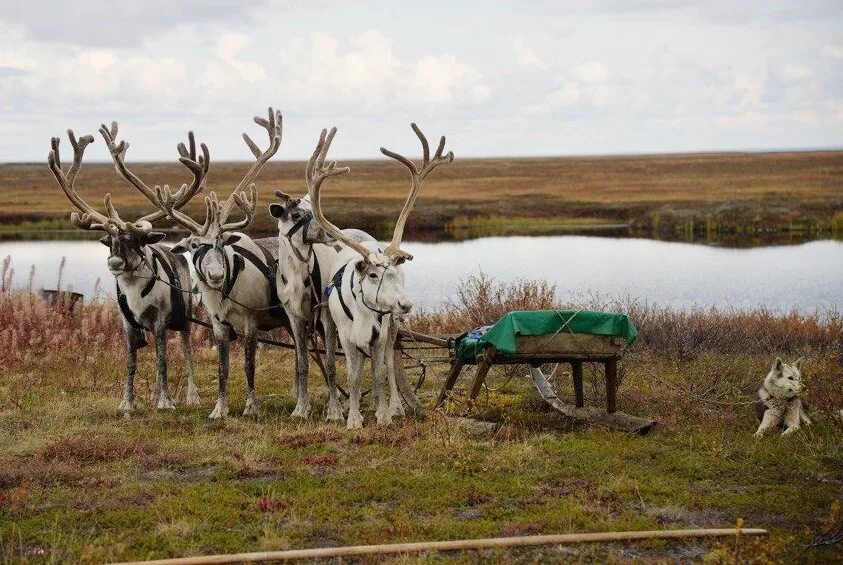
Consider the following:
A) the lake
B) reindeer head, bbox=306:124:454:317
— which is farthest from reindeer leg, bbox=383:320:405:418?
the lake

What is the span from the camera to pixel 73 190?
14070 mm

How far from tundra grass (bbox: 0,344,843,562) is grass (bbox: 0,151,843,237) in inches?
1839

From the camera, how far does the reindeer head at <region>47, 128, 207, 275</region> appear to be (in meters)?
13.6

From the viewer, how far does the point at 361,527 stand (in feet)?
28.4

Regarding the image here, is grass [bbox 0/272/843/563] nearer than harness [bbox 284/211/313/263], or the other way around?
grass [bbox 0/272/843/563]

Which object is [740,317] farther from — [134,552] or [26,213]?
[26,213]

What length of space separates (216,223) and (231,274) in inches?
26.4

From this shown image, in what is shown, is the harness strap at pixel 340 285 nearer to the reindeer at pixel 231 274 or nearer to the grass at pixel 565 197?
the reindeer at pixel 231 274

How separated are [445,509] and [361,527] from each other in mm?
900

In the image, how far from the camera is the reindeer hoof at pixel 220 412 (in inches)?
531

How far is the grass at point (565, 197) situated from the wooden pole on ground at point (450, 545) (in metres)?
51.2

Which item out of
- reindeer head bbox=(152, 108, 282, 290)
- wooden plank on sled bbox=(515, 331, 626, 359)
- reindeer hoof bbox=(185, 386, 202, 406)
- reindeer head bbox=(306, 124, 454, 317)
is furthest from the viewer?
reindeer hoof bbox=(185, 386, 202, 406)

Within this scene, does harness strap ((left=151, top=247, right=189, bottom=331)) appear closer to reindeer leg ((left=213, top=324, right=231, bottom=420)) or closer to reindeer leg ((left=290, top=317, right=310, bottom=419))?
reindeer leg ((left=213, top=324, right=231, bottom=420))

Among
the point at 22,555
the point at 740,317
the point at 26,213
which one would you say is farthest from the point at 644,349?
the point at 26,213
